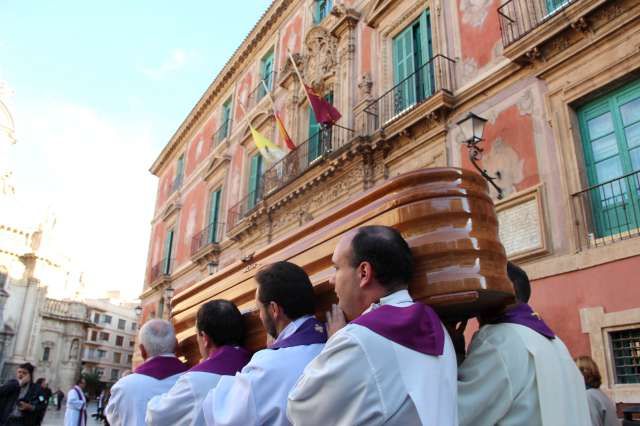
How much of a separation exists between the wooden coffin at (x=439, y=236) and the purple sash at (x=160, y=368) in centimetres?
128

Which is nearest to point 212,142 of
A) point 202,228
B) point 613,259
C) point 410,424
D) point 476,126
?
point 202,228

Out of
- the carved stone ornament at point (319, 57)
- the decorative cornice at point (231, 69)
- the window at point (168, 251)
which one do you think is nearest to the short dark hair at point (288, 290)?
the carved stone ornament at point (319, 57)

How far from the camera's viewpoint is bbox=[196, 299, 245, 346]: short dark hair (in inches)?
126

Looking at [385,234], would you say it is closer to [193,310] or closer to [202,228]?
[193,310]

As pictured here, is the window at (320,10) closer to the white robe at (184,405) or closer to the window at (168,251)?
the window at (168,251)

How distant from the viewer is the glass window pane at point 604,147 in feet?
24.1

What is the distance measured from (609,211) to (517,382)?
589cm

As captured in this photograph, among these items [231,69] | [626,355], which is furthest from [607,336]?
[231,69]

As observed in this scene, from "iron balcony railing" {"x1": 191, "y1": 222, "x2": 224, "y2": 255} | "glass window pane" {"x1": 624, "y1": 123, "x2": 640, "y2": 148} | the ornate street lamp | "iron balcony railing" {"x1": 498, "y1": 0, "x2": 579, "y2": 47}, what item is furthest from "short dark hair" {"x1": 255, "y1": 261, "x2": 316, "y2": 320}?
"iron balcony railing" {"x1": 191, "y1": 222, "x2": 224, "y2": 255}

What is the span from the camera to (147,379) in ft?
11.8

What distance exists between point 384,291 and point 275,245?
180 cm

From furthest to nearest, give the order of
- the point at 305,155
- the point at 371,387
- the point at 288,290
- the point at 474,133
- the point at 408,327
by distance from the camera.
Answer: the point at 305,155 → the point at 474,133 → the point at 288,290 → the point at 408,327 → the point at 371,387

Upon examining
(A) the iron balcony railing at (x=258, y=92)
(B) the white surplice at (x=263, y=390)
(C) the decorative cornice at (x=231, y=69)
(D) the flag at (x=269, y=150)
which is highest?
(C) the decorative cornice at (x=231, y=69)

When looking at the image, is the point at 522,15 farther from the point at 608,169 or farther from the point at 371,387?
the point at 371,387
